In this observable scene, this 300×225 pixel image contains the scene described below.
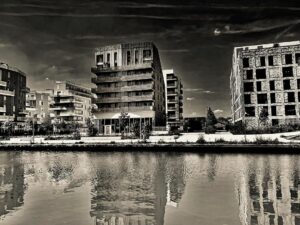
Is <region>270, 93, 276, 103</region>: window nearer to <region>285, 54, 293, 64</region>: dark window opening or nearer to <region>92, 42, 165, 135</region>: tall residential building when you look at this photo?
<region>285, 54, 293, 64</region>: dark window opening

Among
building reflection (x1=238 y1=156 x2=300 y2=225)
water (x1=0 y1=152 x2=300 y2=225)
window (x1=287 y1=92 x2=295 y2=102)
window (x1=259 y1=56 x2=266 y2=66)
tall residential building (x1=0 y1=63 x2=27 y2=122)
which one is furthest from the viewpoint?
tall residential building (x1=0 y1=63 x2=27 y2=122)

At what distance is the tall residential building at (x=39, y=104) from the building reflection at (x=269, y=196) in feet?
414

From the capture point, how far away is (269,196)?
1748cm

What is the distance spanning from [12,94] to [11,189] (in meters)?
100

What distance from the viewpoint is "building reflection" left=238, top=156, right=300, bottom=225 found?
13.5 m

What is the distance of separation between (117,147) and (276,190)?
116ft

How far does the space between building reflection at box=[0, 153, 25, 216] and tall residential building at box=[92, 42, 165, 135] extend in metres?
53.9

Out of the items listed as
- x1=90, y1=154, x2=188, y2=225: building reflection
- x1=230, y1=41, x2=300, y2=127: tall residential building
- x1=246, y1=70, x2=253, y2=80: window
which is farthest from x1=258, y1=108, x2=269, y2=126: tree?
x1=90, y1=154, x2=188, y2=225: building reflection

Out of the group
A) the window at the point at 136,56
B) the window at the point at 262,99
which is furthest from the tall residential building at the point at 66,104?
the window at the point at 262,99

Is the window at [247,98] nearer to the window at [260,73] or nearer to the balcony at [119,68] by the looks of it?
the window at [260,73]

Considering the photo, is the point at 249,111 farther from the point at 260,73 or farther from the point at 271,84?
the point at 260,73

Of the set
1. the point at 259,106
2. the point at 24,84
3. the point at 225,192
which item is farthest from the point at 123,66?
the point at 225,192

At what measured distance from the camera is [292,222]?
12.8 metres

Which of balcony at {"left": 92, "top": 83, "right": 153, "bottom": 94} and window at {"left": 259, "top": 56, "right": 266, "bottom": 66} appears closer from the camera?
window at {"left": 259, "top": 56, "right": 266, "bottom": 66}
